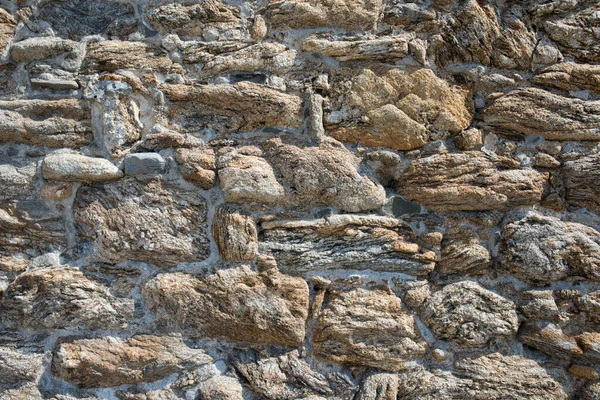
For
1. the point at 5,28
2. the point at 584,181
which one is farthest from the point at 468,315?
the point at 5,28

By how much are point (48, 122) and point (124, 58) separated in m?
0.45

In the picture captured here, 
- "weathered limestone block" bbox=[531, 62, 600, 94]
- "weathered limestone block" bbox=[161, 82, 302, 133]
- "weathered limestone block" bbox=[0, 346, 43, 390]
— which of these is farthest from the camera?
"weathered limestone block" bbox=[531, 62, 600, 94]

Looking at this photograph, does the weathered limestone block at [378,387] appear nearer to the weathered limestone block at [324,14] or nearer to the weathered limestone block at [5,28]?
the weathered limestone block at [324,14]

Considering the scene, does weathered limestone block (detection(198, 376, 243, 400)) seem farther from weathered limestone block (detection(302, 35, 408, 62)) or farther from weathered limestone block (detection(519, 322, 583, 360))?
weathered limestone block (detection(302, 35, 408, 62))

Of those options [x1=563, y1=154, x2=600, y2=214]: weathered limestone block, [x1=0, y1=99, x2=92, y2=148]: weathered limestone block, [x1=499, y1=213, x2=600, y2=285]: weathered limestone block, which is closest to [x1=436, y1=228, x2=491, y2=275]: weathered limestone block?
[x1=499, y1=213, x2=600, y2=285]: weathered limestone block

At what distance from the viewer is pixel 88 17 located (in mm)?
2201

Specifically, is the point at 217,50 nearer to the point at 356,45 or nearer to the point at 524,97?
the point at 356,45

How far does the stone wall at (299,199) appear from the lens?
6.89 ft

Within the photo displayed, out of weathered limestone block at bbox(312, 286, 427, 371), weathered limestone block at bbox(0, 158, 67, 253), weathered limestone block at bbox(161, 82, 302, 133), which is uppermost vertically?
weathered limestone block at bbox(161, 82, 302, 133)

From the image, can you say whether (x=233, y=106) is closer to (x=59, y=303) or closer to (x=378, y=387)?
(x=59, y=303)

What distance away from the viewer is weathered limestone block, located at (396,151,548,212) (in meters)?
2.21

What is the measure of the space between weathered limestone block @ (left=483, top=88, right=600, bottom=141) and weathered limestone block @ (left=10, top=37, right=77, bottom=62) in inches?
79.2

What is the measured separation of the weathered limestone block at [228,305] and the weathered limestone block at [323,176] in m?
0.42

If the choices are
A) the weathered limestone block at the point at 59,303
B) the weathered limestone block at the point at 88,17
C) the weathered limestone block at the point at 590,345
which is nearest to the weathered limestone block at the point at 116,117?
the weathered limestone block at the point at 88,17
